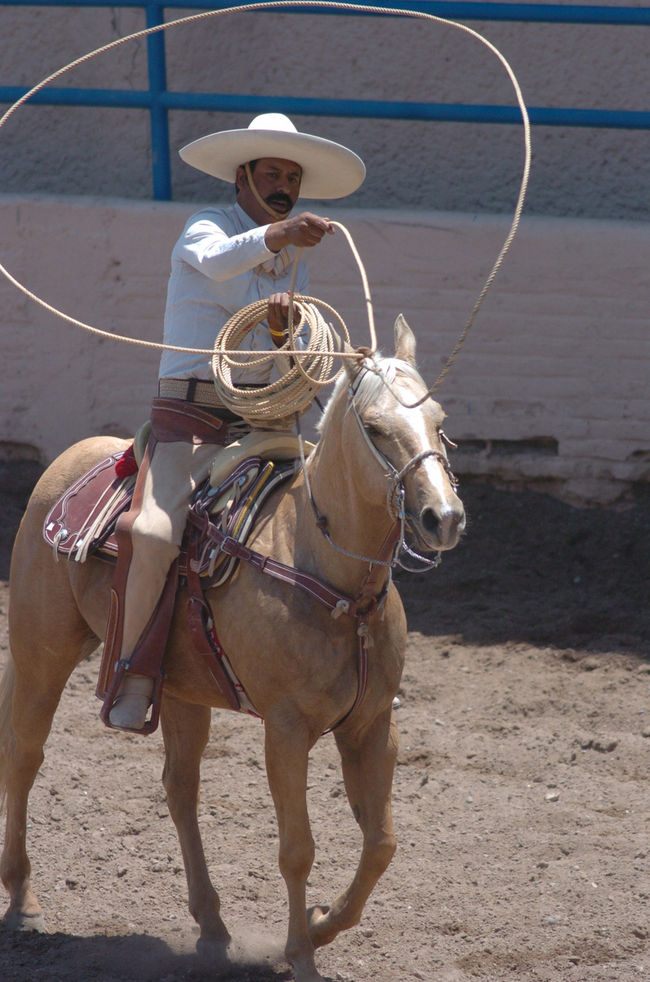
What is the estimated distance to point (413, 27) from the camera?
7.03 m

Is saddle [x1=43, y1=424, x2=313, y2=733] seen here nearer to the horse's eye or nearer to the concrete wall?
the horse's eye

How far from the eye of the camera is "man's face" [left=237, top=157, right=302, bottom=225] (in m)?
3.63

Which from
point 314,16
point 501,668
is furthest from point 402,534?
point 314,16

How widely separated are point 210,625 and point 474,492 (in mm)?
3399

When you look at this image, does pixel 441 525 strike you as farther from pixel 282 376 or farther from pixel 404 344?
pixel 282 376

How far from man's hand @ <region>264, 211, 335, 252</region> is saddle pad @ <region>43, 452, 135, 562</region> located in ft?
3.56

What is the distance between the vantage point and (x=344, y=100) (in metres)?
6.41

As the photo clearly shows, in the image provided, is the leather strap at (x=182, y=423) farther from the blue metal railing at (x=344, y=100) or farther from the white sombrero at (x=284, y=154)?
the blue metal railing at (x=344, y=100)

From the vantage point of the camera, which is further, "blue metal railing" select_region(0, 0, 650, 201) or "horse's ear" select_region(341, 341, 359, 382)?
"blue metal railing" select_region(0, 0, 650, 201)

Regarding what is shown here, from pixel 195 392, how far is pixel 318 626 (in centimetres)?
96

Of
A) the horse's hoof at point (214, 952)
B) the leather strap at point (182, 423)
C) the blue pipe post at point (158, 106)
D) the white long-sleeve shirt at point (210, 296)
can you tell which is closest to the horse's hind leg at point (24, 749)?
the horse's hoof at point (214, 952)

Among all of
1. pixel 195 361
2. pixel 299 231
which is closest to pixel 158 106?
pixel 195 361

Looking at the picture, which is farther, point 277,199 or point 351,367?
point 277,199

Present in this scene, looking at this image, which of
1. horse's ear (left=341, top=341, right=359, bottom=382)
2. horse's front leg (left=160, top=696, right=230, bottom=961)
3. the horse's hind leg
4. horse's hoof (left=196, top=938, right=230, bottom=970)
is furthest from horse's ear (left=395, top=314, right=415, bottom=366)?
horse's hoof (left=196, top=938, right=230, bottom=970)
